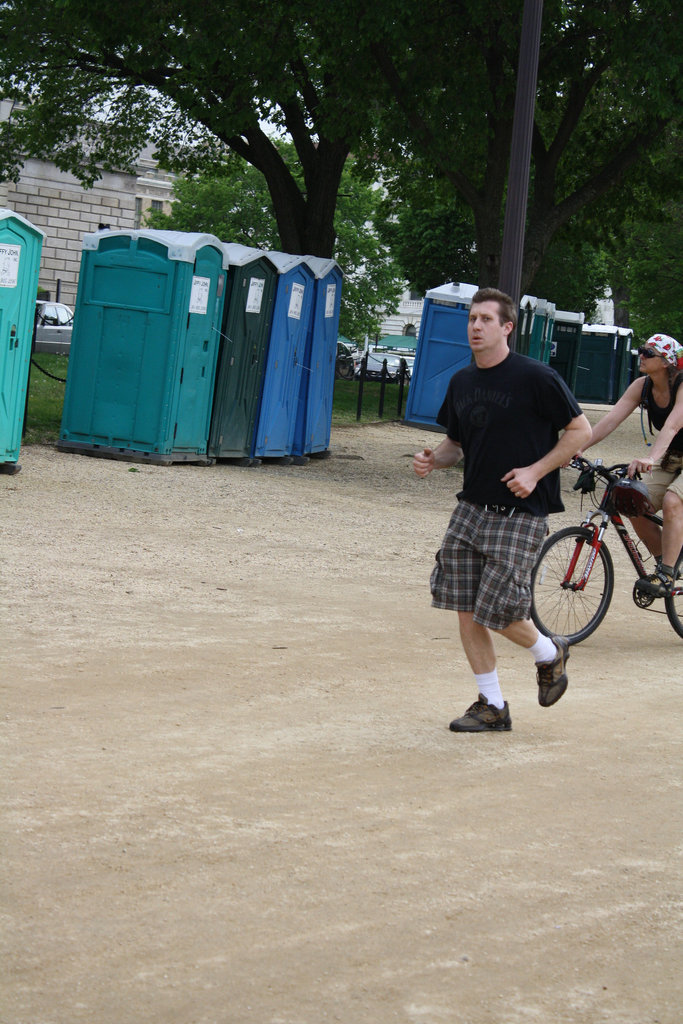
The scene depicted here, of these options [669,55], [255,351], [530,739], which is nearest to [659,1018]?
[530,739]

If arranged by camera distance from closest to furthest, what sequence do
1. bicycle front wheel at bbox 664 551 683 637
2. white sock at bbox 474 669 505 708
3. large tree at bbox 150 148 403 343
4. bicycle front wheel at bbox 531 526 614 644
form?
1. white sock at bbox 474 669 505 708
2. bicycle front wheel at bbox 531 526 614 644
3. bicycle front wheel at bbox 664 551 683 637
4. large tree at bbox 150 148 403 343

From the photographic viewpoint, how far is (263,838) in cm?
413

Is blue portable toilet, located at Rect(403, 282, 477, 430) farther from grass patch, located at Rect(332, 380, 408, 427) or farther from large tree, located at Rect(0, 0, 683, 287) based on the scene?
large tree, located at Rect(0, 0, 683, 287)

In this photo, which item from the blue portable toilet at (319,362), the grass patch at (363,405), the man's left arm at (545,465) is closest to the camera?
the man's left arm at (545,465)

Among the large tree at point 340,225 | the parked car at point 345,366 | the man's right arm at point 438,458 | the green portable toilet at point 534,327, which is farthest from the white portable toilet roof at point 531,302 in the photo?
the large tree at point 340,225

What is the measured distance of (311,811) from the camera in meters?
4.42

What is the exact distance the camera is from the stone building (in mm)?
38344

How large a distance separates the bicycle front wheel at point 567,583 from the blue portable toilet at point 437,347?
1583 centimetres

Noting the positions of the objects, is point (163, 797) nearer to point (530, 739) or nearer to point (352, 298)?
point (530, 739)

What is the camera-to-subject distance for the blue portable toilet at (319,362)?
16.0 metres

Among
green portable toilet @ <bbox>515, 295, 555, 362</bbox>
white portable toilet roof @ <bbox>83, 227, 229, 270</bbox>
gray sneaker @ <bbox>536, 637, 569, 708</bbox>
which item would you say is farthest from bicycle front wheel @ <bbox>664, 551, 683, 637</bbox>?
green portable toilet @ <bbox>515, 295, 555, 362</bbox>

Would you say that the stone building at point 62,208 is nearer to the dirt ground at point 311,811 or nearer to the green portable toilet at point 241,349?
the green portable toilet at point 241,349

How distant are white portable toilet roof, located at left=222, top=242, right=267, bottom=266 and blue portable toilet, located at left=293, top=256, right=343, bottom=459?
1301 mm

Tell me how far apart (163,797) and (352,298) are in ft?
138
